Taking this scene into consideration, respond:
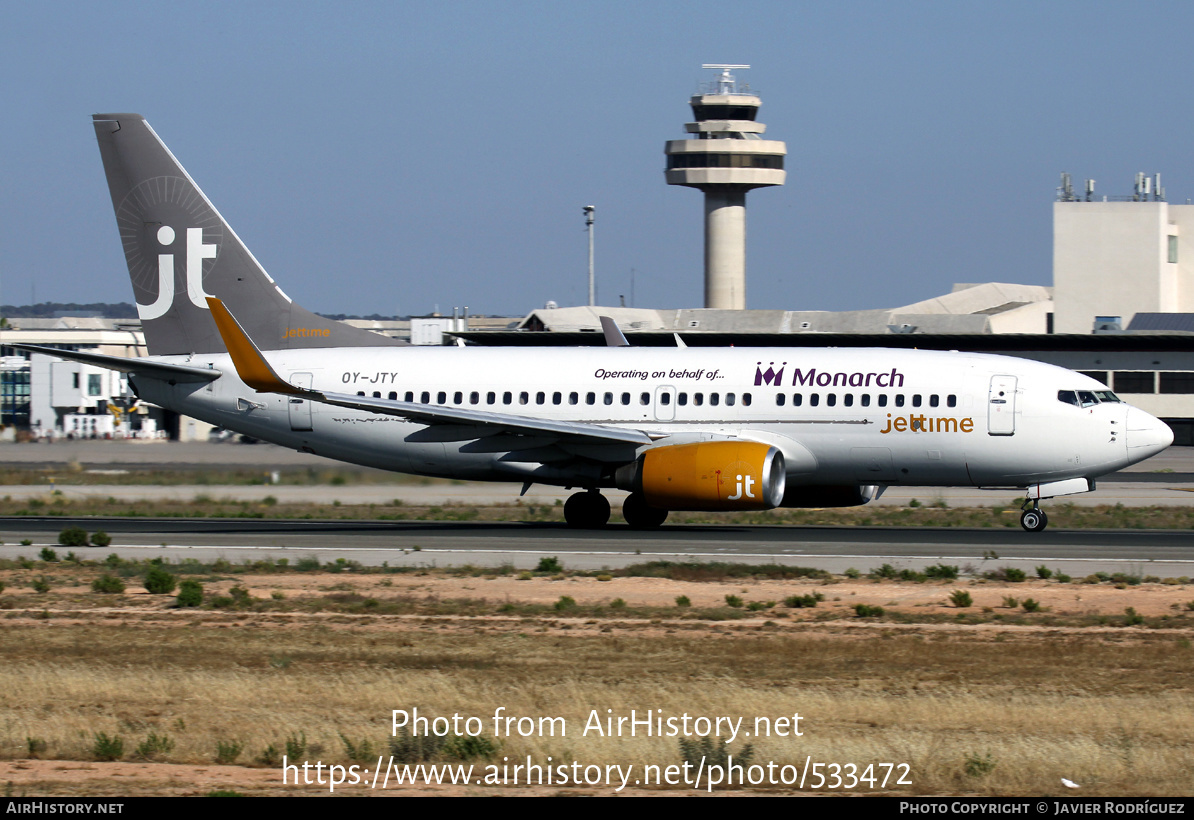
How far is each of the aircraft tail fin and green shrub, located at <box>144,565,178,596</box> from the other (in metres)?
12.3

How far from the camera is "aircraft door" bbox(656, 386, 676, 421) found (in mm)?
30109

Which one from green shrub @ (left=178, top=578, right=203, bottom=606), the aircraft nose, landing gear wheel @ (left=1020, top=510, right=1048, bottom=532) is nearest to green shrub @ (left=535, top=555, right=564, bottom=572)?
green shrub @ (left=178, top=578, right=203, bottom=606)

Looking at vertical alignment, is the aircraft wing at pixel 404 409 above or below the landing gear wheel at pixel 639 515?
above

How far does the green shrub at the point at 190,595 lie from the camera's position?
20.0 m

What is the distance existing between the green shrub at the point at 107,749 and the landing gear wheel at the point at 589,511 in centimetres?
1985

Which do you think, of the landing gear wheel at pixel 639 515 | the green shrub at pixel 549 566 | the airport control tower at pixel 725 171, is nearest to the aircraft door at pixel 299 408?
the landing gear wheel at pixel 639 515

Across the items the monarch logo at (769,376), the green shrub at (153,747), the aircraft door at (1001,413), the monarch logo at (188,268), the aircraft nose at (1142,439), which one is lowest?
the green shrub at (153,747)

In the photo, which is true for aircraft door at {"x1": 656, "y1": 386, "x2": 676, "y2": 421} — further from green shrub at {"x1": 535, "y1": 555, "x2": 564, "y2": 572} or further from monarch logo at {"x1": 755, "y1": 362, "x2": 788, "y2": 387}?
green shrub at {"x1": 535, "y1": 555, "x2": 564, "y2": 572}

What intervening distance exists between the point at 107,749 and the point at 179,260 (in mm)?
23192

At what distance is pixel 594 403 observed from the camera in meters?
30.7

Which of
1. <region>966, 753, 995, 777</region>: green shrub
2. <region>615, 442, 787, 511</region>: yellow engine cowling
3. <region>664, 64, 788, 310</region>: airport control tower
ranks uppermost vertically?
<region>664, 64, 788, 310</region>: airport control tower

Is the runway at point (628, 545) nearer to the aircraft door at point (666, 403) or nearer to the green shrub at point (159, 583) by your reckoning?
the aircraft door at point (666, 403)

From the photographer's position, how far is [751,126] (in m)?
122
